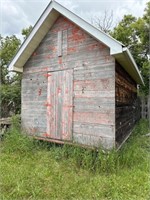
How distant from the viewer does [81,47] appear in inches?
195

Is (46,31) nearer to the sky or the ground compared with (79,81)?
nearer to the sky

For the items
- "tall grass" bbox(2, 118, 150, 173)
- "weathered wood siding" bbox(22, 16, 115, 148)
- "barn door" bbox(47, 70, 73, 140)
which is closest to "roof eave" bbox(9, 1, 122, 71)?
"weathered wood siding" bbox(22, 16, 115, 148)

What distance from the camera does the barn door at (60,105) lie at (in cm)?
511

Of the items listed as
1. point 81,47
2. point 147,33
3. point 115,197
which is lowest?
point 115,197

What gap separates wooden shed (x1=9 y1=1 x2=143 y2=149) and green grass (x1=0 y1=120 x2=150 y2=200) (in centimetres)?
48

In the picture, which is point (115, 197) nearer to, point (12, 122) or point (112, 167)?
point (112, 167)

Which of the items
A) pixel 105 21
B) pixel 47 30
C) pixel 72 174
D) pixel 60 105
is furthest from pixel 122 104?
pixel 105 21

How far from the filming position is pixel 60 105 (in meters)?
5.32

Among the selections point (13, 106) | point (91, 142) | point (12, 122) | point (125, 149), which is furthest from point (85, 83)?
point (13, 106)

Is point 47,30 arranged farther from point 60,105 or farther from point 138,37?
point 138,37

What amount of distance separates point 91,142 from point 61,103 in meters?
1.49

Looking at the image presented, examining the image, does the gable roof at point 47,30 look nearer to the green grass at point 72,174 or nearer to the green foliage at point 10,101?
the green grass at point 72,174

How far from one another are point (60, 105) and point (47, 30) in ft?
8.19

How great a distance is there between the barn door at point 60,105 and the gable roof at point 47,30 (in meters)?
1.23
